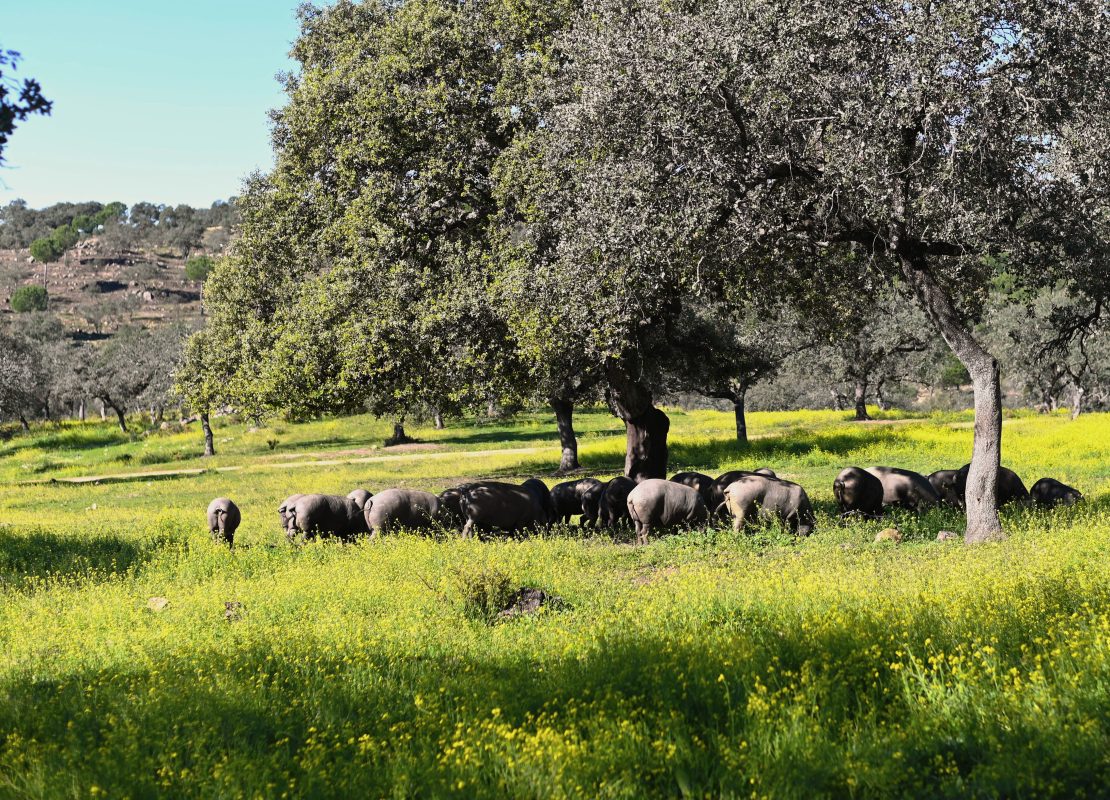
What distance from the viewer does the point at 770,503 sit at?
18.3 m

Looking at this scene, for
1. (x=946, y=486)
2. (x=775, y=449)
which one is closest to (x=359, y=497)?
(x=946, y=486)

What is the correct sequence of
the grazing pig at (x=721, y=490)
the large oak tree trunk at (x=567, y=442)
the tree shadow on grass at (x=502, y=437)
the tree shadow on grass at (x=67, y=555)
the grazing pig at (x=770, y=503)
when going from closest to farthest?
the tree shadow on grass at (x=67, y=555) → the grazing pig at (x=770, y=503) → the grazing pig at (x=721, y=490) → the large oak tree trunk at (x=567, y=442) → the tree shadow on grass at (x=502, y=437)

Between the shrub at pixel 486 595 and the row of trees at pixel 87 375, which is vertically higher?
the row of trees at pixel 87 375

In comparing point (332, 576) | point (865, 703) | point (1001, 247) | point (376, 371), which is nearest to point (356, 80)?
point (376, 371)

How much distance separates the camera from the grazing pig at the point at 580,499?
21234 millimetres

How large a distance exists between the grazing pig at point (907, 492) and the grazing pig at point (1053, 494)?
2126 millimetres

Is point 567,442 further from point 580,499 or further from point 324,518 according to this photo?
point 324,518

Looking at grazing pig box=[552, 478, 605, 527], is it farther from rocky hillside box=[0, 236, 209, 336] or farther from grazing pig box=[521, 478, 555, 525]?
rocky hillside box=[0, 236, 209, 336]

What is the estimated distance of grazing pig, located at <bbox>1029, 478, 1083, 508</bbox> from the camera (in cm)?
1948

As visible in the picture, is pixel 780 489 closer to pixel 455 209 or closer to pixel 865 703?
pixel 455 209

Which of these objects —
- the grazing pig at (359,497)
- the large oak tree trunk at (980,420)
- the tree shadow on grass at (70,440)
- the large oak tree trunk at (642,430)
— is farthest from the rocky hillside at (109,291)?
the large oak tree trunk at (980,420)

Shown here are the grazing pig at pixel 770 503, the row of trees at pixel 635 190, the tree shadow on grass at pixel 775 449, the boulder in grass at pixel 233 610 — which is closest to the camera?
the boulder in grass at pixel 233 610

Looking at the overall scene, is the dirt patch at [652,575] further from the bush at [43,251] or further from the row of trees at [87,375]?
the bush at [43,251]

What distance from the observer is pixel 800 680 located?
7715mm
